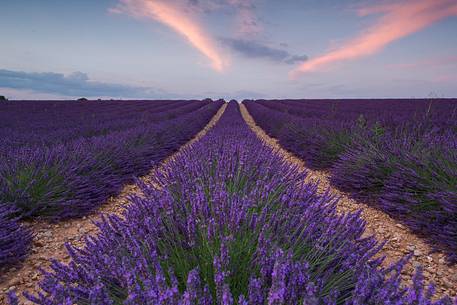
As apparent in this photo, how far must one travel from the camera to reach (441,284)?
6.96 feet

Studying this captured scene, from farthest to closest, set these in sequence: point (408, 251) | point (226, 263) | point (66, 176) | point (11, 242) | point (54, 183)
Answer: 1. point (66, 176)
2. point (54, 183)
3. point (408, 251)
4. point (11, 242)
5. point (226, 263)

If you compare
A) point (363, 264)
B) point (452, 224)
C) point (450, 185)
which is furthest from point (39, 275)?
point (450, 185)

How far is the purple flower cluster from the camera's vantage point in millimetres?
2242

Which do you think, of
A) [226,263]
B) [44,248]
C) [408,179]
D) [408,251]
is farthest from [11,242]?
[408,179]

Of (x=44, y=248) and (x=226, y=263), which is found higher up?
(x=226, y=263)

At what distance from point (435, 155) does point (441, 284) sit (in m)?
1.84

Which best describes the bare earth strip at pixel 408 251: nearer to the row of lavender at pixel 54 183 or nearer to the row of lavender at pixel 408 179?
the row of lavender at pixel 408 179

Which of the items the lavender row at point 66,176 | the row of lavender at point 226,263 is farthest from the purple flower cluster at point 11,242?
the row of lavender at point 226,263

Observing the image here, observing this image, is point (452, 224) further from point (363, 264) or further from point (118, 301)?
point (118, 301)

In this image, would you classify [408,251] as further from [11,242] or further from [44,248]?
[11,242]

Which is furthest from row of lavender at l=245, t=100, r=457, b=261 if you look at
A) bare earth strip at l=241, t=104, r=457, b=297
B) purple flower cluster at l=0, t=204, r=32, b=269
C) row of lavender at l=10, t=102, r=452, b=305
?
purple flower cluster at l=0, t=204, r=32, b=269

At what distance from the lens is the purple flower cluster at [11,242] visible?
2.24 metres

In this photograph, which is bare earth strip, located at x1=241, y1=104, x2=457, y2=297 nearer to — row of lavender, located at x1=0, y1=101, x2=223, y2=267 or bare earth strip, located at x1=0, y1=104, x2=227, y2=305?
bare earth strip, located at x1=0, y1=104, x2=227, y2=305

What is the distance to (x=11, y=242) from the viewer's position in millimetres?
2385
